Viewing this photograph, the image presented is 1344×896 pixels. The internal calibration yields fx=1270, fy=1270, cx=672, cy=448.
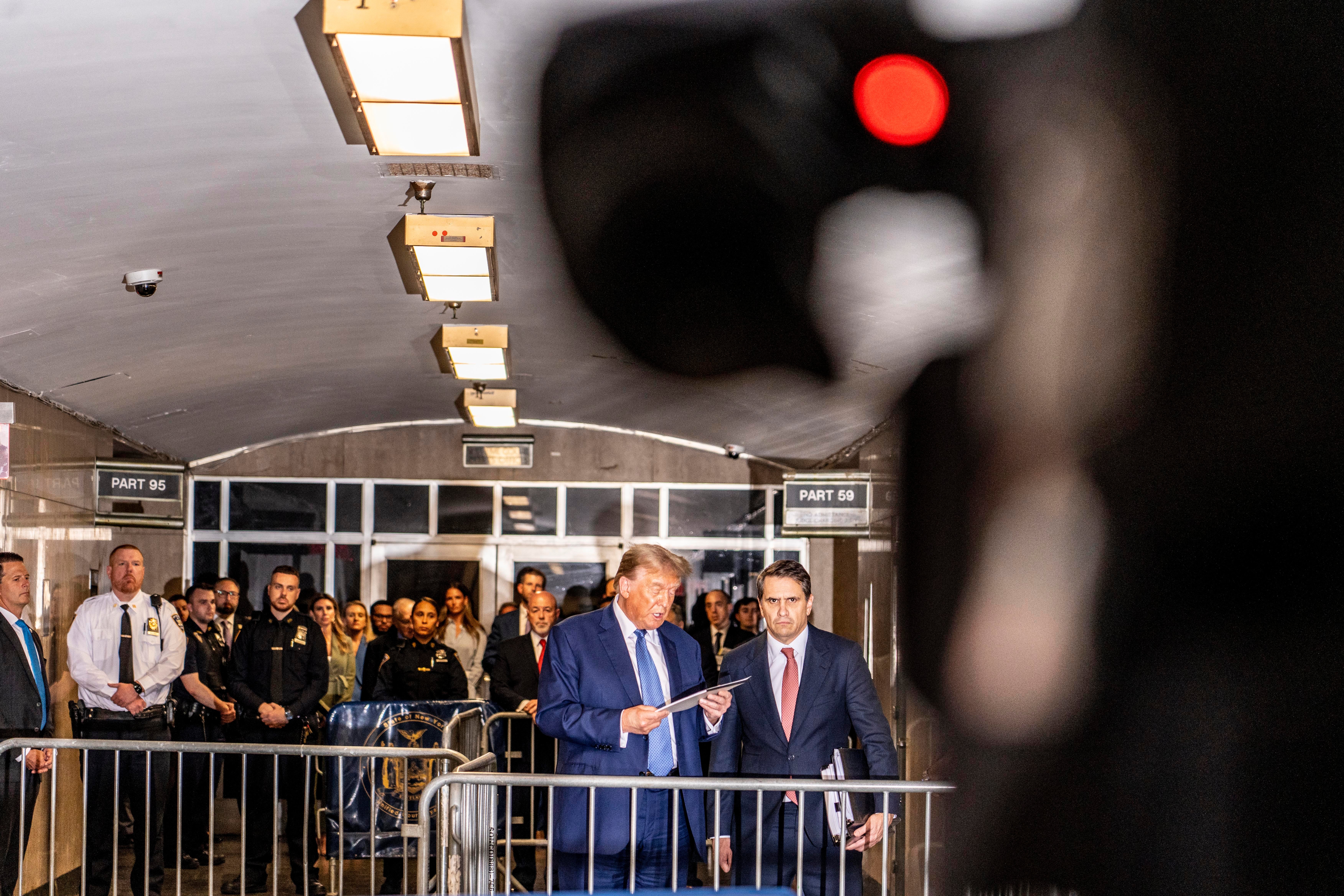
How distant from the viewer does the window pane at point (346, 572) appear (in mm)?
13711

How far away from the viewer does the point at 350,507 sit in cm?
1388

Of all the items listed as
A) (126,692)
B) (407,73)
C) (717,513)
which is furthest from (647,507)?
(407,73)

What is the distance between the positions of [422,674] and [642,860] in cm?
402

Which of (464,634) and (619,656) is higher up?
(619,656)

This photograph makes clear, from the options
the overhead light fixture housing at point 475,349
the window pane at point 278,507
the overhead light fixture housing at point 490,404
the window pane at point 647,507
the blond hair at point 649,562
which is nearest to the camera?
the blond hair at point 649,562

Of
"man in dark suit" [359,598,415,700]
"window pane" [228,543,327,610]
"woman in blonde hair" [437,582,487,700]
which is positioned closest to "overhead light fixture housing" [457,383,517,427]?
"woman in blonde hair" [437,582,487,700]

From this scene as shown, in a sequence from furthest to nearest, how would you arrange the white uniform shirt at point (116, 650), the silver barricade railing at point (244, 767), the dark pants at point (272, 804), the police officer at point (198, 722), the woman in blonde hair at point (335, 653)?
the woman in blonde hair at point (335, 653)
the police officer at point (198, 722)
the dark pants at point (272, 804)
the white uniform shirt at point (116, 650)
the silver barricade railing at point (244, 767)

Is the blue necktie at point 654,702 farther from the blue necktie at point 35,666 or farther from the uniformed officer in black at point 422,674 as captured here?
the blue necktie at point 35,666

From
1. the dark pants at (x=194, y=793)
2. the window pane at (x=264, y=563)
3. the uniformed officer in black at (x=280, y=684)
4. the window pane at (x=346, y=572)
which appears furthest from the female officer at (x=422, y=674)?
the window pane at (x=264, y=563)

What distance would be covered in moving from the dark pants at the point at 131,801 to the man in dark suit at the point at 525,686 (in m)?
1.96

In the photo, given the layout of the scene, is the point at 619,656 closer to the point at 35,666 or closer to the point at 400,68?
the point at 400,68

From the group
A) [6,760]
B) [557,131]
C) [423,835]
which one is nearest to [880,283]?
[557,131]

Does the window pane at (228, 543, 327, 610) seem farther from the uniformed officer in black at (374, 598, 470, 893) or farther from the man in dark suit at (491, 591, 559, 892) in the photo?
the man in dark suit at (491, 591, 559, 892)

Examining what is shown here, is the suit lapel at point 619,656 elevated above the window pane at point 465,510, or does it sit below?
below
